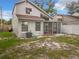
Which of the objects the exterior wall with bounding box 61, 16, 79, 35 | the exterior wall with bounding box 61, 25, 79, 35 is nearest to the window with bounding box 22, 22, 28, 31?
the exterior wall with bounding box 61, 16, 79, 35

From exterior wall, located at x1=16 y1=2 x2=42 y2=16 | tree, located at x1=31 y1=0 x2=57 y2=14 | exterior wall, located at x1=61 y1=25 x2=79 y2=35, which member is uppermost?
tree, located at x1=31 y1=0 x2=57 y2=14

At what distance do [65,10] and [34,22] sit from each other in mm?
30511

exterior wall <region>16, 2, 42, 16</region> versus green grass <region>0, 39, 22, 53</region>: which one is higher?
exterior wall <region>16, 2, 42, 16</region>

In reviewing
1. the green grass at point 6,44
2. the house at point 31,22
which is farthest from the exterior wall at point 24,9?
the green grass at point 6,44

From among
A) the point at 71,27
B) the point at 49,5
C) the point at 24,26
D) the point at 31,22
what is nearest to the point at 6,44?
the point at 24,26

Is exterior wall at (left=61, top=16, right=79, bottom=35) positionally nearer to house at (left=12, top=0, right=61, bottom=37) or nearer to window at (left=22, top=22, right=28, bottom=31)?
house at (left=12, top=0, right=61, bottom=37)

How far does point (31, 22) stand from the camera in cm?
2239

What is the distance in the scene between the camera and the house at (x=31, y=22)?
2136 centimetres

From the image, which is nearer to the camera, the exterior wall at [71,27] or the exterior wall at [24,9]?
the exterior wall at [71,27]

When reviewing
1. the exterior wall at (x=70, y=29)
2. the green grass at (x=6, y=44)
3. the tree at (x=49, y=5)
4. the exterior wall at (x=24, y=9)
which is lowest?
the green grass at (x=6, y=44)

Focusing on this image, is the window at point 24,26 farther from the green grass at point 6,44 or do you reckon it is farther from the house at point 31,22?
the green grass at point 6,44

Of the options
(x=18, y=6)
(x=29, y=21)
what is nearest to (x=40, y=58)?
(x=29, y=21)

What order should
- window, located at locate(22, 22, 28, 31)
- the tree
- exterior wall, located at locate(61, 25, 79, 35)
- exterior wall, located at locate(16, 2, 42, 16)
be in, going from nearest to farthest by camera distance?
window, located at locate(22, 22, 28, 31), exterior wall, located at locate(61, 25, 79, 35), exterior wall, located at locate(16, 2, 42, 16), the tree

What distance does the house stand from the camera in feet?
70.1
